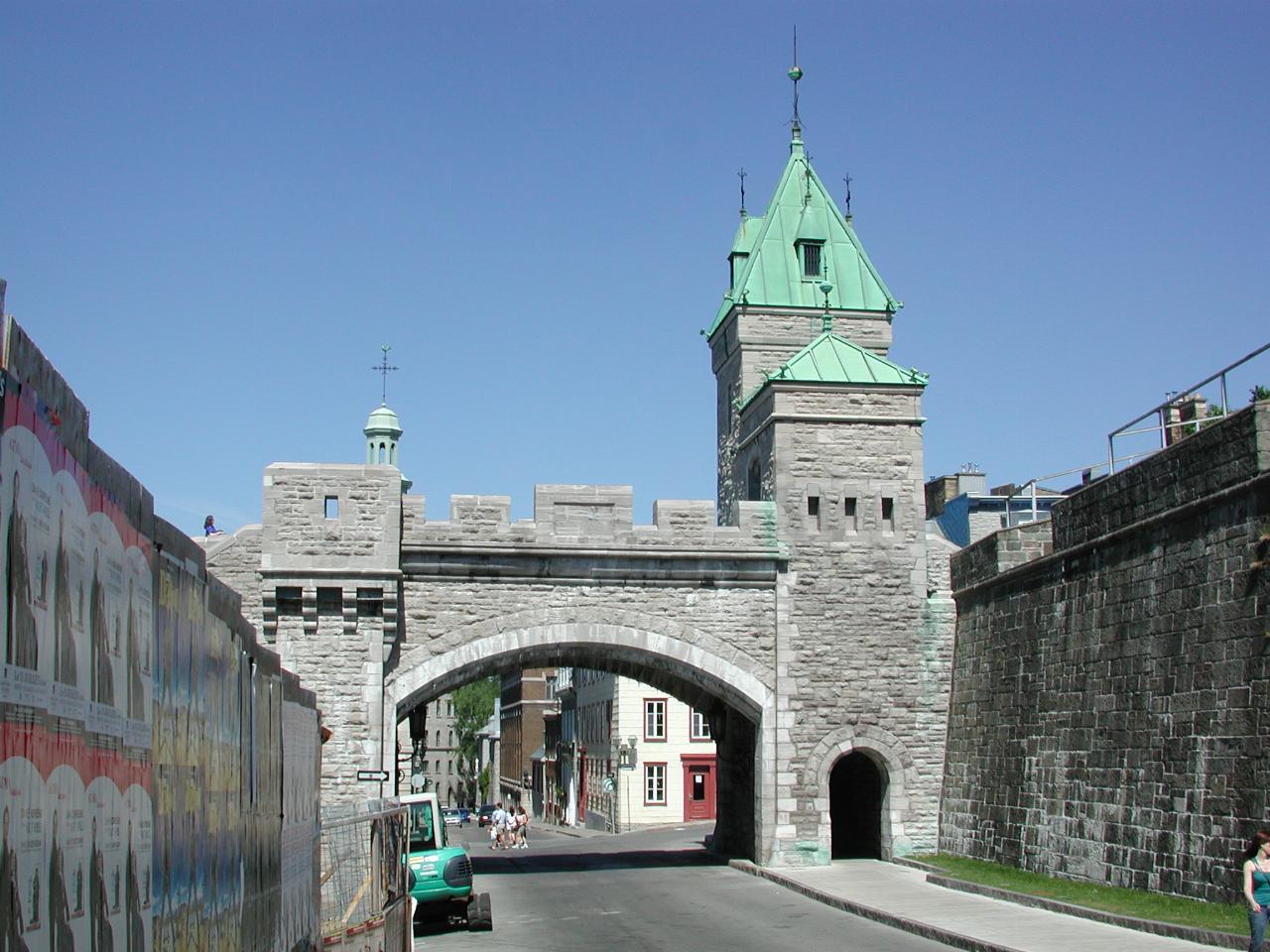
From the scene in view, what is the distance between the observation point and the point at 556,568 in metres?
24.9

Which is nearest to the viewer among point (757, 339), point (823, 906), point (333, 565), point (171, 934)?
point (171, 934)

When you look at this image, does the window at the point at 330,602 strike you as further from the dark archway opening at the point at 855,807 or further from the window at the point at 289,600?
the dark archway opening at the point at 855,807

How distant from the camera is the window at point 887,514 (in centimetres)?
2627

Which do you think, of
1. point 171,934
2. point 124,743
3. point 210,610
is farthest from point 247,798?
point 124,743

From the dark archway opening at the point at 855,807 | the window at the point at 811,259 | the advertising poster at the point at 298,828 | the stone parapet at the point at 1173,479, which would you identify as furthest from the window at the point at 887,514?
the advertising poster at the point at 298,828

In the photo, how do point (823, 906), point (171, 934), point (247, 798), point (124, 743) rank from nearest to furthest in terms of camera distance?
1. point (124, 743)
2. point (171, 934)
3. point (247, 798)
4. point (823, 906)

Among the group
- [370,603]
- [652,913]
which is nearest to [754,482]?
[370,603]

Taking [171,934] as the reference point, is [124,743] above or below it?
above

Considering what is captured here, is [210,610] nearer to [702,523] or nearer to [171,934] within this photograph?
[171,934]

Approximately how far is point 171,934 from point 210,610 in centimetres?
134

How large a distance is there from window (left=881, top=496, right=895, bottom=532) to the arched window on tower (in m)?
2.30

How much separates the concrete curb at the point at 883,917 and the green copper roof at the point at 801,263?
43.8 ft

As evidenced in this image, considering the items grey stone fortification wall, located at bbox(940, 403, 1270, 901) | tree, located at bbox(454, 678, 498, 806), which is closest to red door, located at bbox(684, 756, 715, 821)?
grey stone fortification wall, located at bbox(940, 403, 1270, 901)

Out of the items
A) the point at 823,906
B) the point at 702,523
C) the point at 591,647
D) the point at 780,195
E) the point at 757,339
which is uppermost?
the point at 780,195
